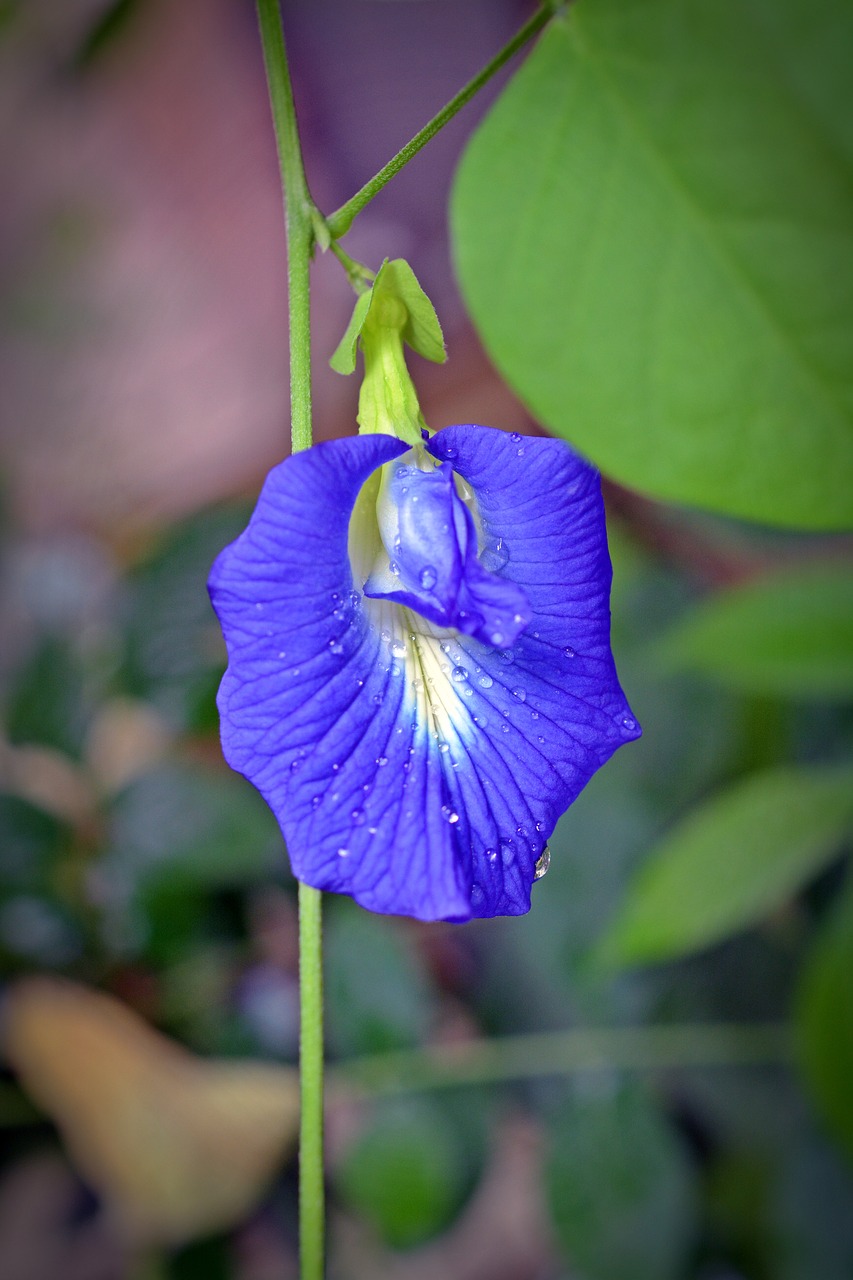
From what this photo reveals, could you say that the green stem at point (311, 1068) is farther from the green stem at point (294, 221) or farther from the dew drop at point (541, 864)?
the green stem at point (294, 221)

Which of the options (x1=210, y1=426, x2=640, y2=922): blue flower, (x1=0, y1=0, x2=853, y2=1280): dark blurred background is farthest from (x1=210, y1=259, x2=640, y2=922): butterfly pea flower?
(x1=0, y1=0, x2=853, y2=1280): dark blurred background

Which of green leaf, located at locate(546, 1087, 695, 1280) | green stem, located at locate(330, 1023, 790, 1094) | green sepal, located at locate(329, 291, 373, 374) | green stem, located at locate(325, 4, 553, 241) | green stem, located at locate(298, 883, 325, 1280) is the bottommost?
green leaf, located at locate(546, 1087, 695, 1280)

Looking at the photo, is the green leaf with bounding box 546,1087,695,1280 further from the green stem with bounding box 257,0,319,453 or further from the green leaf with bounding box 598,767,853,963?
the green stem with bounding box 257,0,319,453

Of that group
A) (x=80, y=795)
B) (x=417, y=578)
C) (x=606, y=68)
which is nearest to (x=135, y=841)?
(x=80, y=795)

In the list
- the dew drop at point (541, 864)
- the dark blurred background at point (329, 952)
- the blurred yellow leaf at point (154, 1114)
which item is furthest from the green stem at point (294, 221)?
the blurred yellow leaf at point (154, 1114)

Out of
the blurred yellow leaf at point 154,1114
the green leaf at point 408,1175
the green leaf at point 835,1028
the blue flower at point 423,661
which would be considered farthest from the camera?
the blurred yellow leaf at point 154,1114

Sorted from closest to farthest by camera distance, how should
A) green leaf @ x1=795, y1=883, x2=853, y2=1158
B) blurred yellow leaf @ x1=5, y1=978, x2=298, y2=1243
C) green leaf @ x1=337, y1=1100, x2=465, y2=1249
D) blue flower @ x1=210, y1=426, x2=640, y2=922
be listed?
blue flower @ x1=210, y1=426, x2=640, y2=922
green leaf @ x1=795, y1=883, x2=853, y2=1158
green leaf @ x1=337, y1=1100, x2=465, y2=1249
blurred yellow leaf @ x1=5, y1=978, x2=298, y2=1243

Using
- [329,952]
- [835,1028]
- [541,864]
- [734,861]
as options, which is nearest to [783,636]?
[734,861]
